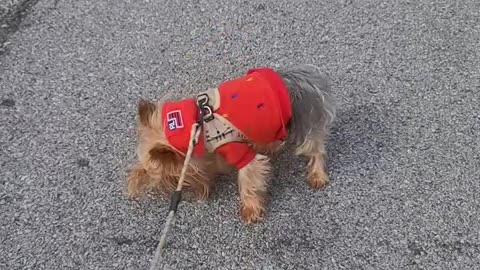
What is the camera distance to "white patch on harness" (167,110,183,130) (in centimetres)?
257

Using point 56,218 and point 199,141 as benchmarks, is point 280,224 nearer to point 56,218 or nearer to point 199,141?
point 199,141

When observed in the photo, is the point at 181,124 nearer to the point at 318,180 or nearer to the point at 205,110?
the point at 205,110

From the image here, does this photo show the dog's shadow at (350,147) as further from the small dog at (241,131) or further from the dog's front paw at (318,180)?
the small dog at (241,131)

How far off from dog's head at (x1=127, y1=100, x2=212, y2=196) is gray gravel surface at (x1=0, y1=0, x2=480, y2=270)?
187 mm

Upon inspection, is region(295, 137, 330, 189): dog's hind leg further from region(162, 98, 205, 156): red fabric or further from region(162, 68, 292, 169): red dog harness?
region(162, 98, 205, 156): red fabric

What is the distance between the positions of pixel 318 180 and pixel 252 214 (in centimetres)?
39

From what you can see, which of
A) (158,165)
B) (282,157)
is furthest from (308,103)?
(158,165)

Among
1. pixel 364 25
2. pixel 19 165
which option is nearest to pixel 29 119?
pixel 19 165

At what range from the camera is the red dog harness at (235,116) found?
2590mm

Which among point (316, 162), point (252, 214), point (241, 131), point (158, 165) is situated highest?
point (241, 131)

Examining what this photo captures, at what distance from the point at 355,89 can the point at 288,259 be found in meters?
1.16

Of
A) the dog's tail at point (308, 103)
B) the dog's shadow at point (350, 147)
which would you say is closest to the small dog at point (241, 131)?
the dog's tail at point (308, 103)

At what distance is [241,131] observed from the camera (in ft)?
8.69

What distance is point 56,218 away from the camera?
2971 mm
